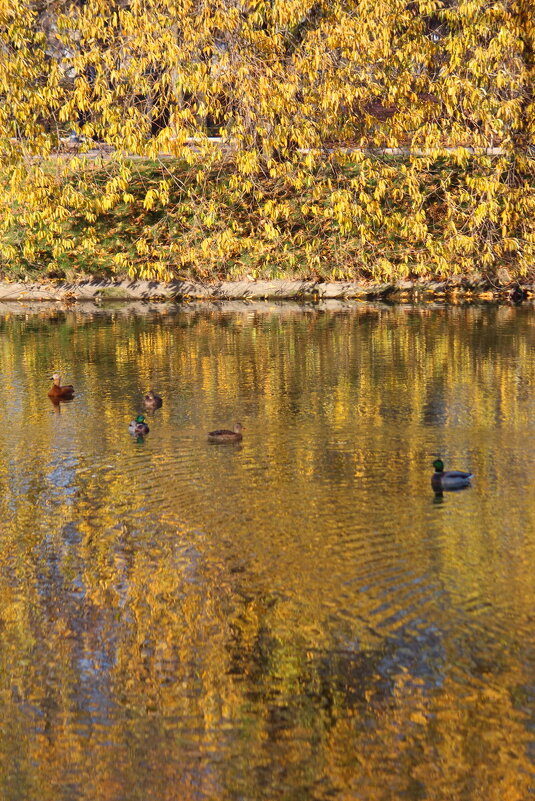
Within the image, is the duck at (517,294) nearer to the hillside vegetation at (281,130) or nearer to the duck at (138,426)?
the hillside vegetation at (281,130)

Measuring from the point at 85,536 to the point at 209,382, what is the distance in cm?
754

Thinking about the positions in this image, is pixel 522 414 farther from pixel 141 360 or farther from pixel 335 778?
pixel 335 778

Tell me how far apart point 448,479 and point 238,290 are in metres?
18.3

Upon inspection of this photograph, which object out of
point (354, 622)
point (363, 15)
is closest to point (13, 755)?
point (354, 622)

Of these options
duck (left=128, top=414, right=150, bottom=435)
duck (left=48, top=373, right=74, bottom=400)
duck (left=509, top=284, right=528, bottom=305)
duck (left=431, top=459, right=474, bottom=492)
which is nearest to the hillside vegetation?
duck (left=509, top=284, right=528, bottom=305)

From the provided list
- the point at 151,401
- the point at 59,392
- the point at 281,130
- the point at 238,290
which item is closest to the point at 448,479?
the point at 151,401

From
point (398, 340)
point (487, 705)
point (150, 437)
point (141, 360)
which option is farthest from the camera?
point (398, 340)

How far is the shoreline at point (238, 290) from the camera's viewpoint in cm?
2861

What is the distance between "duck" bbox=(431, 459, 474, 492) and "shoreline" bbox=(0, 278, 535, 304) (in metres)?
17.1

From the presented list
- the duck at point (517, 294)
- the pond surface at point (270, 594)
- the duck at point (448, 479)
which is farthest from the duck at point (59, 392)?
the duck at point (517, 294)

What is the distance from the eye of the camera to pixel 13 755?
6613 mm

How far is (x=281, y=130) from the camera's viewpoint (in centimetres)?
2477

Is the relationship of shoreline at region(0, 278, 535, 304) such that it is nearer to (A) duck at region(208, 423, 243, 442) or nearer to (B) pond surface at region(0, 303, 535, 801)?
(B) pond surface at region(0, 303, 535, 801)

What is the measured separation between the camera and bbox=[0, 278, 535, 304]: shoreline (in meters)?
28.6
